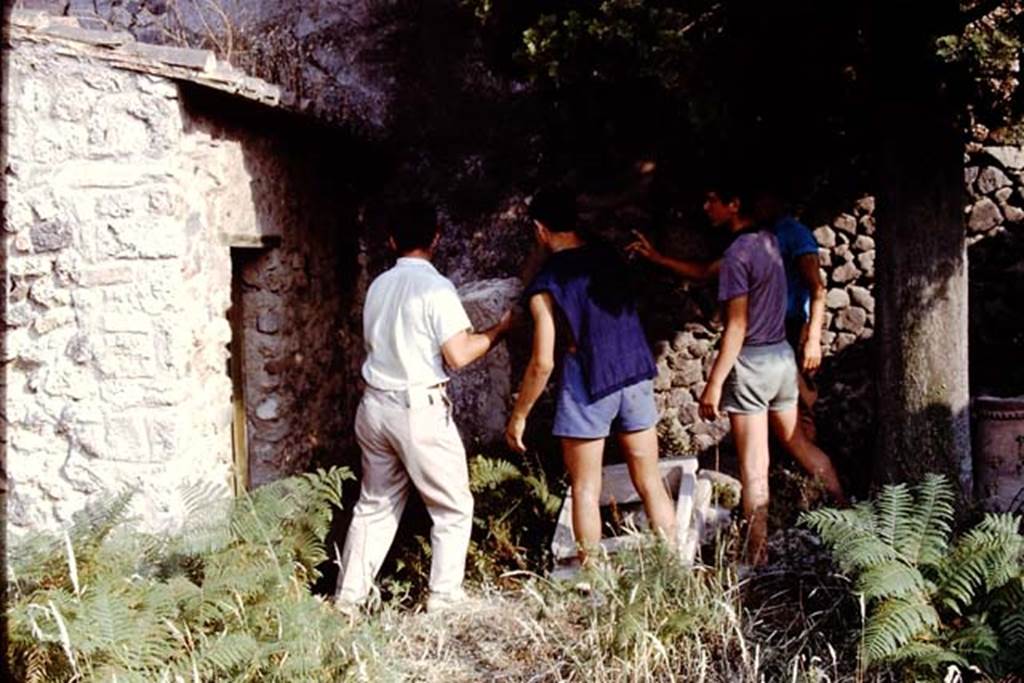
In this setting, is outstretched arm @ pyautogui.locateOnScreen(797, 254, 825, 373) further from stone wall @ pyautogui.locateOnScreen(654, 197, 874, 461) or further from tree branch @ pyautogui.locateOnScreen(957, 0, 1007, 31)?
stone wall @ pyautogui.locateOnScreen(654, 197, 874, 461)

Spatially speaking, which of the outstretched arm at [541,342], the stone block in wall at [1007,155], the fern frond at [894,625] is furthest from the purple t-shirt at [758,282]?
the stone block in wall at [1007,155]

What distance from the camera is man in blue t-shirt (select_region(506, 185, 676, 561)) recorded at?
5.78 meters

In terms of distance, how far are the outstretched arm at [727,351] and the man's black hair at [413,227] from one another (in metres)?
1.57

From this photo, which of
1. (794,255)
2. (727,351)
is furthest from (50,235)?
(794,255)

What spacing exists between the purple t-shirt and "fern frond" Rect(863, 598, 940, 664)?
5.91 feet

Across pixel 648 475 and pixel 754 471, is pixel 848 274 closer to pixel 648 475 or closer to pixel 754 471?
pixel 754 471

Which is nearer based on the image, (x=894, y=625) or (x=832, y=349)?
(x=894, y=625)

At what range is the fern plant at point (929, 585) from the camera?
4621 mm

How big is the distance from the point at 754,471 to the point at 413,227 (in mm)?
2177

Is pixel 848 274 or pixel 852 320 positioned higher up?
pixel 848 274

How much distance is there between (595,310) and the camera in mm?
5809

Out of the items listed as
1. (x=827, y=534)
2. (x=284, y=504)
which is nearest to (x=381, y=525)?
(x=284, y=504)

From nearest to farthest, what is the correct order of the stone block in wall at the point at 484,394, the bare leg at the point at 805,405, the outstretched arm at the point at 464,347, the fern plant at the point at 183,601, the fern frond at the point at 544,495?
the fern plant at the point at 183,601, the outstretched arm at the point at 464,347, the fern frond at the point at 544,495, the bare leg at the point at 805,405, the stone block in wall at the point at 484,394

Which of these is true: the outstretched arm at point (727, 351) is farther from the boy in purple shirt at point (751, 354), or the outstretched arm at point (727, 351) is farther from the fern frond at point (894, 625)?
the fern frond at point (894, 625)
